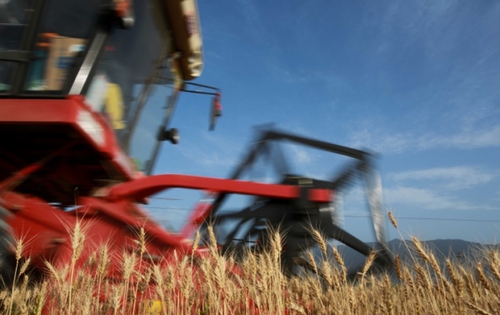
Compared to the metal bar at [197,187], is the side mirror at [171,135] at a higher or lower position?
higher

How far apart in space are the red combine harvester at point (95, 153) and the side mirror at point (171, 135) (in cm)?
90

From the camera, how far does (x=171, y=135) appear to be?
4109mm

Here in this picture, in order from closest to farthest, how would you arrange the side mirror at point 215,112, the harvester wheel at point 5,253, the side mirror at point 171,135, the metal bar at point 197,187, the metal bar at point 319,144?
the harvester wheel at point 5,253
the metal bar at point 197,187
the metal bar at point 319,144
the side mirror at point 215,112
the side mirror at point 171,135

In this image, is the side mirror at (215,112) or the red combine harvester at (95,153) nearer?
the red combine harvester at (95,153)

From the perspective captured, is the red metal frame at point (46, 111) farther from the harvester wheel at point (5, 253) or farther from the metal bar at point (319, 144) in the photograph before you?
the metal bar at point (319, 144)

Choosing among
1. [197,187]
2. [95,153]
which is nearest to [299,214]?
[197,187]

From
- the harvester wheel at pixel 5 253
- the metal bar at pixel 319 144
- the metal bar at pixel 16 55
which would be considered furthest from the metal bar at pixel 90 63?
the metal bar at pixel 319 144

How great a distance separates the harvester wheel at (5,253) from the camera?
2.27 m

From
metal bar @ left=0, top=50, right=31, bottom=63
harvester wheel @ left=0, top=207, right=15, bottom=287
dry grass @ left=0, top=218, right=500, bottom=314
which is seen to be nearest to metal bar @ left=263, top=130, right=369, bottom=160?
dry grass @ left=0, top=218, right=500, bottom=314

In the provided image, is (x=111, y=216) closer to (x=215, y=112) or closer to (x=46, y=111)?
(x=46, y=111)

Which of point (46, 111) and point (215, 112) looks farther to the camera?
point (215, 112)

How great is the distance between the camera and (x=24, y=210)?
8.38 ft

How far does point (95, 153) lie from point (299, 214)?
1617 mm

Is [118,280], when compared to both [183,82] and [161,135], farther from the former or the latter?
[183,82]
